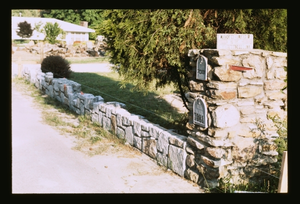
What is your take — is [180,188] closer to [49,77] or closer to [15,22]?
[49,77]

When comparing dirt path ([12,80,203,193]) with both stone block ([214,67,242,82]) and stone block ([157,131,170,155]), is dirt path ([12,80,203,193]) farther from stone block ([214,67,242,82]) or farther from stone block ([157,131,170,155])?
stone block ([214,67,242,82])

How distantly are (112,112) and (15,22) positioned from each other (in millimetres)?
40578

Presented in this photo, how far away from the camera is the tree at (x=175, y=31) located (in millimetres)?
5730

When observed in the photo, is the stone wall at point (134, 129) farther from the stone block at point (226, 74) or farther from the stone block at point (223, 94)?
the stone block at point (226, 74)

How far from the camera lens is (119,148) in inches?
252

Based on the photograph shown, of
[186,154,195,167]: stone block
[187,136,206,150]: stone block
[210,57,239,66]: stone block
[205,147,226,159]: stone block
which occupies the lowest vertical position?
[186,154,195,167]: stone block

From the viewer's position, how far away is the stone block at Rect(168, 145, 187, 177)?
5.12m

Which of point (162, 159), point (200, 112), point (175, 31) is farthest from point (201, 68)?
point (162, 159)

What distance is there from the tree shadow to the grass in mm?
1135

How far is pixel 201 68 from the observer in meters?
4.78

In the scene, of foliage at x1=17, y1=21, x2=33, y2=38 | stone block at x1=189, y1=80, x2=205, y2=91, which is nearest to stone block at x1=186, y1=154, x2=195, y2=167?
stone block at x1=189, y1=80, x2=205, y2=91

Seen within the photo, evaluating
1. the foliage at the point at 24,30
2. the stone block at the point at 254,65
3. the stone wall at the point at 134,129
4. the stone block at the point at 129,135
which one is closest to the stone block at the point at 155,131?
the stone wall at the point at 134,129

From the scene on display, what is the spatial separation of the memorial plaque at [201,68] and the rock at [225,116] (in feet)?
1.65

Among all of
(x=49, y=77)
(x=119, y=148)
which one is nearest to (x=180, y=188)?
(x=119, y=148)
